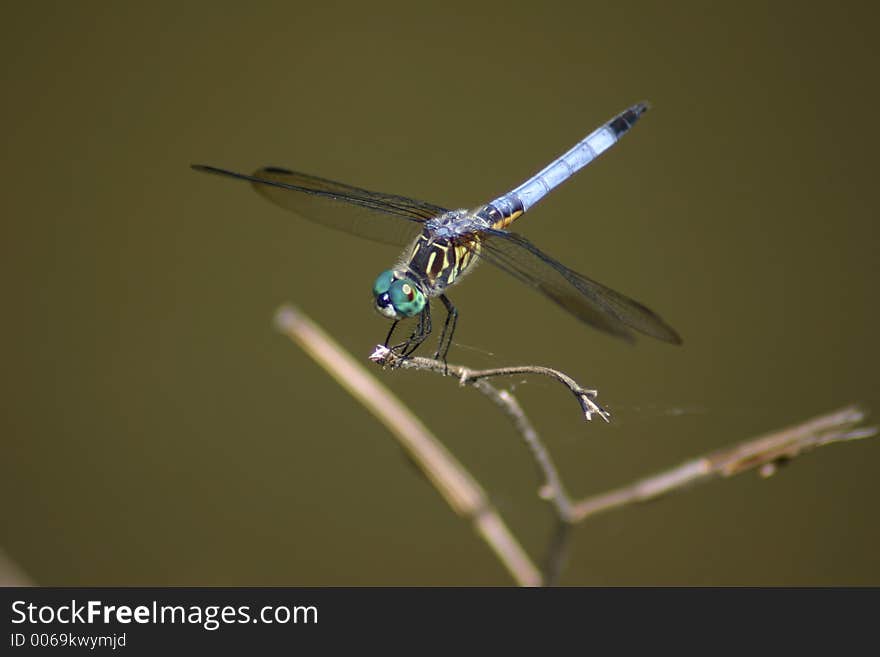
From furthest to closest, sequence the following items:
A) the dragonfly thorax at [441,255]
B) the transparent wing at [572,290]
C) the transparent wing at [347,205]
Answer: the transparent wing at [347,205], the dragonfly thorax at [441,255], the transparent wing at [572,290]

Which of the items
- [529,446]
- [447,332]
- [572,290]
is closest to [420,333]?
[447,332]

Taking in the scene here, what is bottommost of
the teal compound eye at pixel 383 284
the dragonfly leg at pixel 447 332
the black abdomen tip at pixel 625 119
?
the dragonfly leg at pixel 447 332

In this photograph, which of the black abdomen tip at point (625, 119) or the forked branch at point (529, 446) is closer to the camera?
the forked branch at point (529, 446)

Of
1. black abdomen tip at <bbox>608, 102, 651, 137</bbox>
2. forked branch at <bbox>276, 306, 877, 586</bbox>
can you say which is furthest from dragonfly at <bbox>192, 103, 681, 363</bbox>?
black abdomen tip at <bbox>608, 102, 651, 137</bbox>

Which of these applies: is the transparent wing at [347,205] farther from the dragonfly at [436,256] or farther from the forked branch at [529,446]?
the forked branch at [529,446]

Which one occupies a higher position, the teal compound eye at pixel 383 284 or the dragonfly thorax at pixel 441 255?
the dragonfly thorax at pixel 441 255

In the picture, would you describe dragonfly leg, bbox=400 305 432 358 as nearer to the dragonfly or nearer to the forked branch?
the dragonfly

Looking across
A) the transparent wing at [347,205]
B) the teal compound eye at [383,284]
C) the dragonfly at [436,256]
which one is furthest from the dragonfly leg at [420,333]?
the transparent wing at [347,205]
